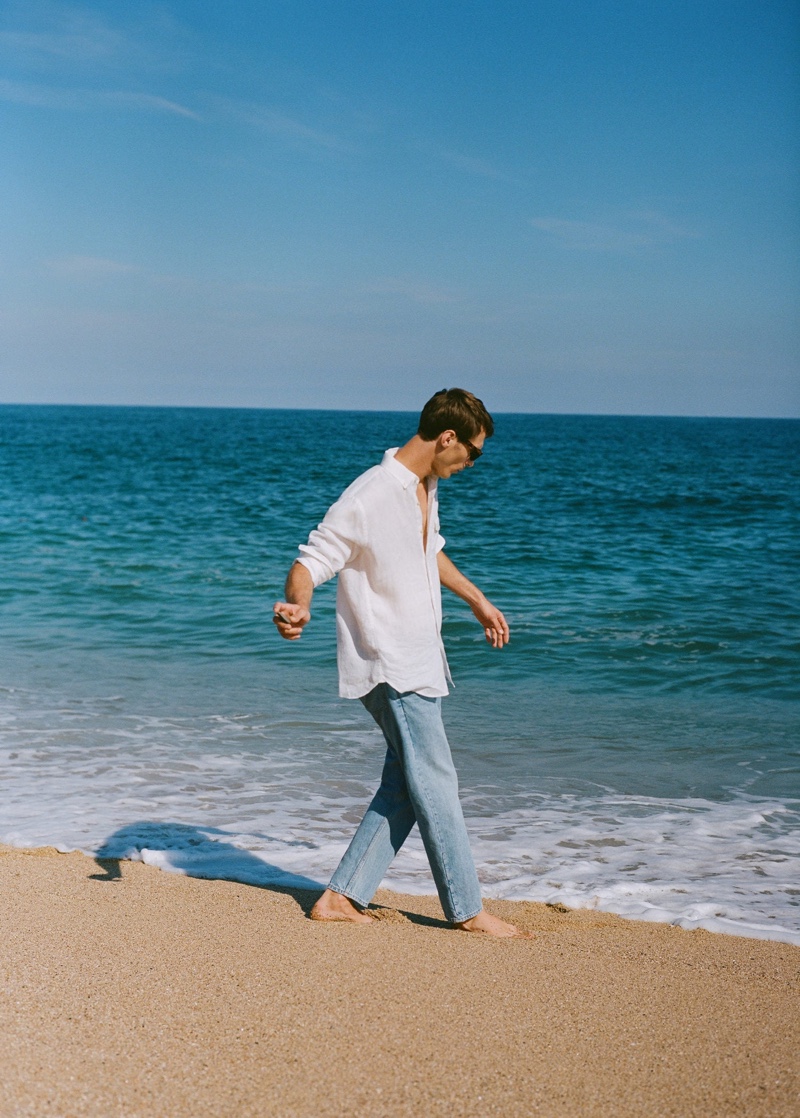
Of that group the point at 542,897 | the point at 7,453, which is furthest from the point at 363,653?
the point at 7,453

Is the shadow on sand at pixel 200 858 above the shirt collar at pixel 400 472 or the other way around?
the other way around

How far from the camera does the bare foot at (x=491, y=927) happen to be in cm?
371

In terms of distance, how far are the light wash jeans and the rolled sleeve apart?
0.45 m

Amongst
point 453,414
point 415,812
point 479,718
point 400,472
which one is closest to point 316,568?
point 400,472

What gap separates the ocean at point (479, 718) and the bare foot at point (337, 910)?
643 mm

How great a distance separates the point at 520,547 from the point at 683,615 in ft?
19.3

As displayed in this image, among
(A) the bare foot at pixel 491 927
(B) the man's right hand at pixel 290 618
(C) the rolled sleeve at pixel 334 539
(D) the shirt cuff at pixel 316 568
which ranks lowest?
(A) the bare foot at pixel 491 927

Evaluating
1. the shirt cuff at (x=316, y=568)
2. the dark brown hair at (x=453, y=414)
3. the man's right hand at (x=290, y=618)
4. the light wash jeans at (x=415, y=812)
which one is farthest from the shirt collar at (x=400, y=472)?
the light wash jeans at (x=415, y=812)

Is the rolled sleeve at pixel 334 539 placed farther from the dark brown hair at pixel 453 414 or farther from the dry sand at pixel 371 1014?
the dry sand at pixel 371 1014

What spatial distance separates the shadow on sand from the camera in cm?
434

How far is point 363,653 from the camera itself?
11.3 ft

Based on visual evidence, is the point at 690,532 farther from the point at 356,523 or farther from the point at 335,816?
the point at 356,523


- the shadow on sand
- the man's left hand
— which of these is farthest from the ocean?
the man's left hand

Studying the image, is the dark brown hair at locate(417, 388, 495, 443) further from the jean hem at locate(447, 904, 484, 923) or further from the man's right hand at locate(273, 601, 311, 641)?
the jean hem at locate(447, 904, 484, 923)
